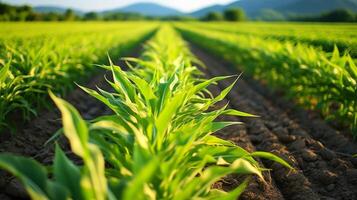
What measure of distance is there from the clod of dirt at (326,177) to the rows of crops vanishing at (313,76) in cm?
118

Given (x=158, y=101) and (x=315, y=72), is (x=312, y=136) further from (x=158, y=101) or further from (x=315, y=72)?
(x=158, y=101)

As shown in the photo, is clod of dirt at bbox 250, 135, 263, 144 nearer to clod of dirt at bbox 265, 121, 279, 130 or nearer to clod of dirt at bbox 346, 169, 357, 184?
clod of dirt at bbox 265, 121, 279, 130

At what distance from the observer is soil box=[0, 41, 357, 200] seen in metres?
3.16

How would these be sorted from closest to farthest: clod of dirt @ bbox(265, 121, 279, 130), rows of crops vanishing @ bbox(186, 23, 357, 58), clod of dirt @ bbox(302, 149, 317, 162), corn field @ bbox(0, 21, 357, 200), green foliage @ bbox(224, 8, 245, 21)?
corn field @ bbox(0, 21, 357, 200), clod of dirt @ bbox(302, 149, 317, 162), clod of dirt @ bbox(265, 121, 279, 130), rows of crops vanishing @ bbox(186, 23, 357, 58), green foliage @ bbox(224, 8, 245, 21)

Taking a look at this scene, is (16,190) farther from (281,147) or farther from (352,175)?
(352,175)

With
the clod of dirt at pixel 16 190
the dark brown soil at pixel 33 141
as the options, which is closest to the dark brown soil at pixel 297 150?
the clod of dirt at pixel 16 190

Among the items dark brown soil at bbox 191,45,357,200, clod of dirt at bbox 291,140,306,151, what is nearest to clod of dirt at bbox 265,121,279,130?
dark brown soil at bbox 191,45,357,200

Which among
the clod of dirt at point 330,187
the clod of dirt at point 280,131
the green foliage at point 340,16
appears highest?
the clod of dirt at point 330,187

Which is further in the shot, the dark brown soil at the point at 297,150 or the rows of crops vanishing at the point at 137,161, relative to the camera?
the dark brown soil at the point at 297,150

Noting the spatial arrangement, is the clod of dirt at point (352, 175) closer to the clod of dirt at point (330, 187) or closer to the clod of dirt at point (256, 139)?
the clod of dirt at point (330, 187)

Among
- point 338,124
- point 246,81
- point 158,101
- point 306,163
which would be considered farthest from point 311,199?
point 246,81

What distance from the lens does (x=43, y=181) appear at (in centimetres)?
165

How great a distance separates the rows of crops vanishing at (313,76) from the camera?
15.0 ft

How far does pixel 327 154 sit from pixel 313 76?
1.84 meters
